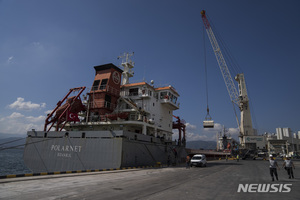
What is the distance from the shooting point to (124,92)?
33.2m

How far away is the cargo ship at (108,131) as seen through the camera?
1980cm

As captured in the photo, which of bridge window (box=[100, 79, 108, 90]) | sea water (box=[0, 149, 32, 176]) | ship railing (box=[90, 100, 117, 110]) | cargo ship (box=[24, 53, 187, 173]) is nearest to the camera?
cargo ship (box=[24, 53, 187, 173])

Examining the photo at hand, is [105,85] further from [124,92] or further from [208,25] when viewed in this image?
[208,25]

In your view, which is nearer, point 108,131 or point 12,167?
point 108,131

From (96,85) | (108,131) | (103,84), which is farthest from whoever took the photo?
(96,85)

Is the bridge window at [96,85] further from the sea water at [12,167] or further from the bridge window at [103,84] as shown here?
the sea water at [12,167]

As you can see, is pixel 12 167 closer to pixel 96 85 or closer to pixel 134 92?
pixel 96 85

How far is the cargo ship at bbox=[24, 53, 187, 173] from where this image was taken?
1980 centimetres

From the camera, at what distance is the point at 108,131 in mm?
20016

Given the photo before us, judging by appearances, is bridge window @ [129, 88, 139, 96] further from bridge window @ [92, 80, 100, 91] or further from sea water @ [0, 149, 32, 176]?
sea water @ [0, 149, 32, 176]

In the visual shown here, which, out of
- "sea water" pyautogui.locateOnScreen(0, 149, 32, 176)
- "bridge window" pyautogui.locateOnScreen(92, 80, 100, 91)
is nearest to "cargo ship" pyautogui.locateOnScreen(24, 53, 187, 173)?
"bridge window" pyautogui.locateOnScreen(92, 80, 100, 91)

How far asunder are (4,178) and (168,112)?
2813 cm

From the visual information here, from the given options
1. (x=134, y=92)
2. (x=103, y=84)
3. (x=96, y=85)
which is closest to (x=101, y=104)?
(x=103, y=84)

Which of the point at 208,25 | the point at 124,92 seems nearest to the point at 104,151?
the point at 124,92
